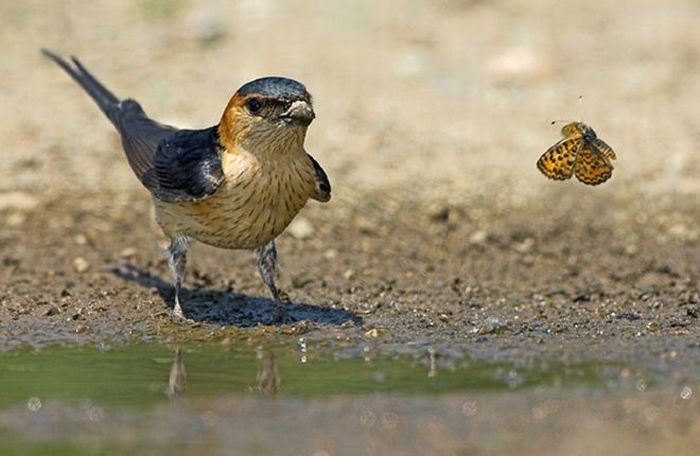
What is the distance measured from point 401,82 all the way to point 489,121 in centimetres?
91

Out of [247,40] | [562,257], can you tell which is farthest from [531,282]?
[247,40]

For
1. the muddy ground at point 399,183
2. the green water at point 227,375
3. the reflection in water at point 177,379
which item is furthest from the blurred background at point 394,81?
the reflection in water at point 177,379

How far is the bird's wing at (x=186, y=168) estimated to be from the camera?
7957 millimetres

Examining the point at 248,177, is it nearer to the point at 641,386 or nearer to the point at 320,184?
the point at 320,184

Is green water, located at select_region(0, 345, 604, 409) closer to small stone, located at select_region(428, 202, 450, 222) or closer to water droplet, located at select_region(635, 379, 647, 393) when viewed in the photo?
water droplet, located at select_region(635, 379, 647, 393)

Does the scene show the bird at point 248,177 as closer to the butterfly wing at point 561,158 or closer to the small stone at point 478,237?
the butterfly wing at point 561,158

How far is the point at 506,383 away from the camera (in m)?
6.82

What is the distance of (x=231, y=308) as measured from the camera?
872cm

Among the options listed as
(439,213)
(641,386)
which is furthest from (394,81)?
(641,386)

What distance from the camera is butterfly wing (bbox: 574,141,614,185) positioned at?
8.34 metres

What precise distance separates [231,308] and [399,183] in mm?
2406

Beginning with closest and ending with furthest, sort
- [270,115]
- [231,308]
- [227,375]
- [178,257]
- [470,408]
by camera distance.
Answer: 1. [470,408]
2. [227,375]
3. [270,115]
4. [178,257]
5. [231,308]

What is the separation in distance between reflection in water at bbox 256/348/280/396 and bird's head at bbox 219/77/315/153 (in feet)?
3.39

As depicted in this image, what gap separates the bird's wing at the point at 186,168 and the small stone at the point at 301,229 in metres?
1.39
